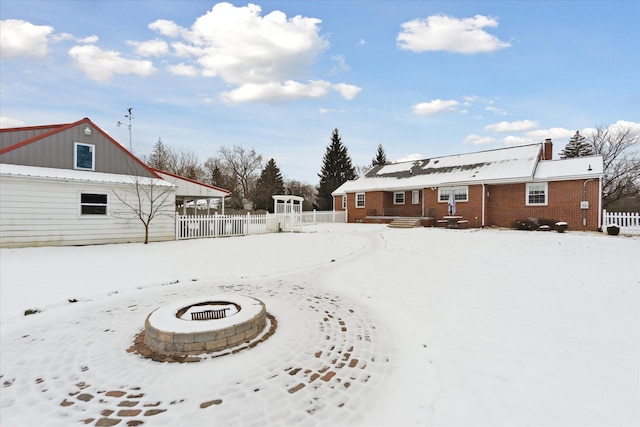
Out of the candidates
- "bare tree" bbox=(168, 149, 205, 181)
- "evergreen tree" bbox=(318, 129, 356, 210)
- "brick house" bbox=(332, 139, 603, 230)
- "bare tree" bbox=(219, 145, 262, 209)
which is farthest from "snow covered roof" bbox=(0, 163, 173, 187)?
"bare tree" bbox=(219, 145, 262, 209)

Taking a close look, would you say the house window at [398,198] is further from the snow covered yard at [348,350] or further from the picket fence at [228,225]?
the snow covered yard at [348,350]

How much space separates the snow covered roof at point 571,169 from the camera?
15289 mm

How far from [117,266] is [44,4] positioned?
8.44 m

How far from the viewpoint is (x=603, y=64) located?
39.1 feet

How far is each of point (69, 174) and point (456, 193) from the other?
21.1 metres

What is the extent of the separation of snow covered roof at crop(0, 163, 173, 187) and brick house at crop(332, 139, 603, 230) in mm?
16711

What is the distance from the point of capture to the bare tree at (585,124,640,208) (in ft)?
83.4

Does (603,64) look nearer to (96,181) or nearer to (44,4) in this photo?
(44,4)

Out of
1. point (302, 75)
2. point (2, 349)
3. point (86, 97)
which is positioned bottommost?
point (2, 349)

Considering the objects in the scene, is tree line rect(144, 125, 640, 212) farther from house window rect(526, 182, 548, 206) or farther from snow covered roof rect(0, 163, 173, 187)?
snow covered roof rect(0, 163, 173, 187)

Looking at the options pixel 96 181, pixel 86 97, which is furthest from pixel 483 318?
pixel 86 97

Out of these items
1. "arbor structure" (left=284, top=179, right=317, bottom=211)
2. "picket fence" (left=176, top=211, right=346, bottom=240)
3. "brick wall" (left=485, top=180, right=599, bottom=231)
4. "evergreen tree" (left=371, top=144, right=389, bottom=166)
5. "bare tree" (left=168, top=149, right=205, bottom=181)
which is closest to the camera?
"picket fence" (left=176, top=211, right=346, bottom=240)

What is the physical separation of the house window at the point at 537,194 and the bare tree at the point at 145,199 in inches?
794

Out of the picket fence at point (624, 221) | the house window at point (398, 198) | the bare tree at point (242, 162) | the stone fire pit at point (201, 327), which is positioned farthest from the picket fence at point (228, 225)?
the bare tree at point (242, 162)
